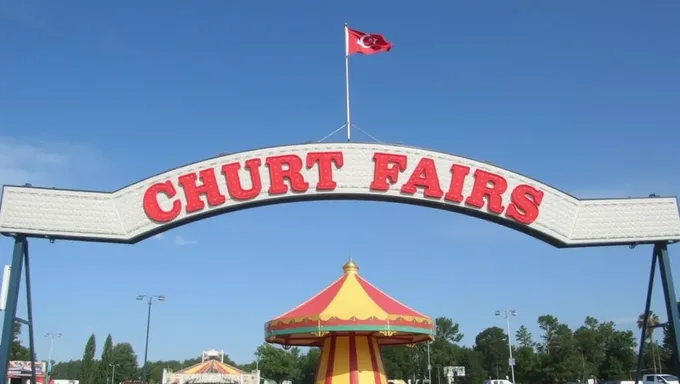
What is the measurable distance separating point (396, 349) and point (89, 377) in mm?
39791

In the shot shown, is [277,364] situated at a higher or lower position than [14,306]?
lower

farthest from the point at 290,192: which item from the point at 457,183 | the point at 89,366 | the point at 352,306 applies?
the point at 89,366

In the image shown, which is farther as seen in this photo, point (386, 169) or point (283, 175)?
point (386, 169)


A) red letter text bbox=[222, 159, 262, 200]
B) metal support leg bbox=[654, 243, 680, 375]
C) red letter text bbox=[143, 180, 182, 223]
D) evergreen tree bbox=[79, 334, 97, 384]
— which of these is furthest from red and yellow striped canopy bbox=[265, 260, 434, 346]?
evergreen tree bbox=[79, 334, 97, 384]

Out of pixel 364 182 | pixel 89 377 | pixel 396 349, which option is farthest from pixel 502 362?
pixel 364 182

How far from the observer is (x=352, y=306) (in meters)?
16.4

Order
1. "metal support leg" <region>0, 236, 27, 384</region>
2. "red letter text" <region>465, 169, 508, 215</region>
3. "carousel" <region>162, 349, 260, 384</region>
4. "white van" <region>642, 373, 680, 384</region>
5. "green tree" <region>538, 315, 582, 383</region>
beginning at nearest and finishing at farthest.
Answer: "metal support leg" <region>0, 236, 27, 384</region> < "red letter text" <region>465, 169, 508, 215</region> < "white van" <region>642, 373, 680, 384</region> < "carousel" <region>162, 349, 260, 384</region> < "green tree" <region>538, 315, 582, 383</region>

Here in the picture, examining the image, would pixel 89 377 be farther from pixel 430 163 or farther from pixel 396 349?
pixel 430 163

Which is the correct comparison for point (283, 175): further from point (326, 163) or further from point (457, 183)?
point (457, 183)

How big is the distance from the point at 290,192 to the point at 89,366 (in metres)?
47.8

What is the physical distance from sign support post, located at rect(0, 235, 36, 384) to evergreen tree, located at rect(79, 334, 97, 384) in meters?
44.4

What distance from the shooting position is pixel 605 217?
1343 centimetres

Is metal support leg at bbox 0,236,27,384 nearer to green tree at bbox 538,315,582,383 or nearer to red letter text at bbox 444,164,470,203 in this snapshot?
red letter text at bbox 444,164,470,203

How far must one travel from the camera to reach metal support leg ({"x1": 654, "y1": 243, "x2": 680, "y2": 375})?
12.6 m
